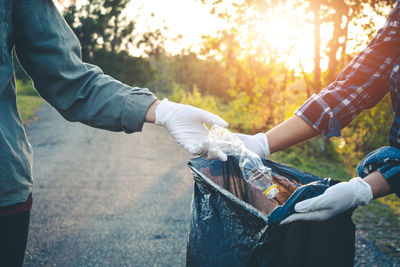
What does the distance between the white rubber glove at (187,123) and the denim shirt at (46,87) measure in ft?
0.36

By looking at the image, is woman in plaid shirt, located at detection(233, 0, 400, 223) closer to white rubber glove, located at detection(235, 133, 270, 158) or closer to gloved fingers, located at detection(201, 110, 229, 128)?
white rubber glove, located at detection(235, 133, 270, 158)

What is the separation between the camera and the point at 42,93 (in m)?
1.12

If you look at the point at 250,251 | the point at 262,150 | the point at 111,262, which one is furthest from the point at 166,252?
the point at 250,251

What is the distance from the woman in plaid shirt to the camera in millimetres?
1001

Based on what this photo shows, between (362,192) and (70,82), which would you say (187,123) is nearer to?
(70,82)

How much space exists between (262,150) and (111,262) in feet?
5.02

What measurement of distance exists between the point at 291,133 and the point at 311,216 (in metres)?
0.62

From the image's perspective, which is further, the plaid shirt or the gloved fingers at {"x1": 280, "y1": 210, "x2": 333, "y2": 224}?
the plaid shirt

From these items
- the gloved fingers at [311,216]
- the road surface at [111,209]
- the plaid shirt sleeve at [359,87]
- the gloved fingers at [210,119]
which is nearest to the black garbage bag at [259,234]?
the gloved fingers at [311,216]

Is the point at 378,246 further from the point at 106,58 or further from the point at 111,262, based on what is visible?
the point at 106,58

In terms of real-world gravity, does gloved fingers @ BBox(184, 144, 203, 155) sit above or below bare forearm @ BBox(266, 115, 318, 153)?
below

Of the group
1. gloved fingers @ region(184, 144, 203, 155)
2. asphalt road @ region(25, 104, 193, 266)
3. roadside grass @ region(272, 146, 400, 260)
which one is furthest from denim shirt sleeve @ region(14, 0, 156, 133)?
roadside grass @ region(272, 146, 400, 260)

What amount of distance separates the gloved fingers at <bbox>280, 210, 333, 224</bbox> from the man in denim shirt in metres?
0.64

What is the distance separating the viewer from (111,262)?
219cm
